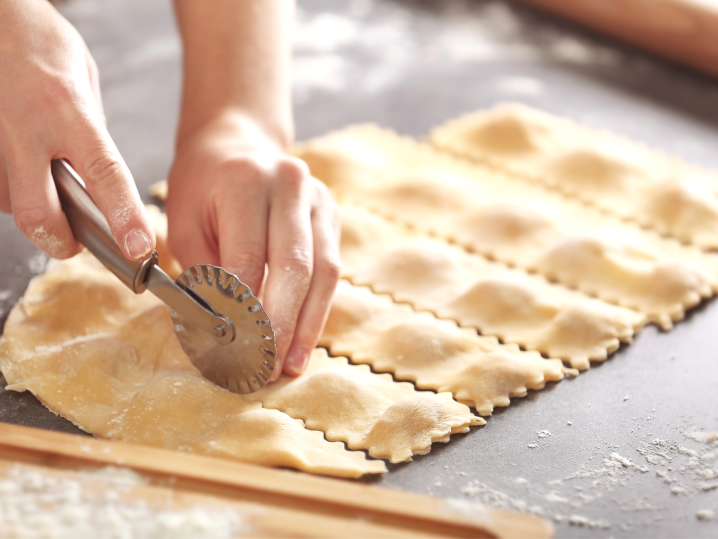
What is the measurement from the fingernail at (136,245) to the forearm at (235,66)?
0.48 metres

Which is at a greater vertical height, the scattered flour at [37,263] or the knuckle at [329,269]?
the knuckle at [329,269]

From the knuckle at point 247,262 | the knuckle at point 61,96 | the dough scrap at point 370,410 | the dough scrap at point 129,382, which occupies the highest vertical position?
the knuckle at point 61,96

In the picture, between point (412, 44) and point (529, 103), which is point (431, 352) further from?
point (412, 44)

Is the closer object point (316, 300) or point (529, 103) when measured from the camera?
point (316, 300)

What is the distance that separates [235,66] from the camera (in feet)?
4.91

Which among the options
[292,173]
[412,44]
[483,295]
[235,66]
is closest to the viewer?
[292,173]

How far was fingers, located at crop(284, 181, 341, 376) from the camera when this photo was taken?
1.17 m

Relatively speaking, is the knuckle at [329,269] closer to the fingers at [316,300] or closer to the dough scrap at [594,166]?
the fingers at [316,300]

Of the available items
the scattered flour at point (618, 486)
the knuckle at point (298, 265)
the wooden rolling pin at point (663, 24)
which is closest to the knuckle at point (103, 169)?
the knuckle at point (298, 265)

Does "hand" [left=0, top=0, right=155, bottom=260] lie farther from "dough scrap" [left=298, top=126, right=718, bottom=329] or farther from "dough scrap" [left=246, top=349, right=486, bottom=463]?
"dough scrap" [left=298, top=126, right=718, bottom=329]

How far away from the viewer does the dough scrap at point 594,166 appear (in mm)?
1645

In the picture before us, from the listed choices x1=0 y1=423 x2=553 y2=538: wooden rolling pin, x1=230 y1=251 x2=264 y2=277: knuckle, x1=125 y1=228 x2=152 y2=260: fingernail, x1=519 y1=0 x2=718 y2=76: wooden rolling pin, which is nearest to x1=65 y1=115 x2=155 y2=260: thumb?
x1=125 y1=228 x2=152 y2=260: fingernail

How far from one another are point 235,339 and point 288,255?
168mm

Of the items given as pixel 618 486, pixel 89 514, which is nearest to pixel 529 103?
pixel 618 486
